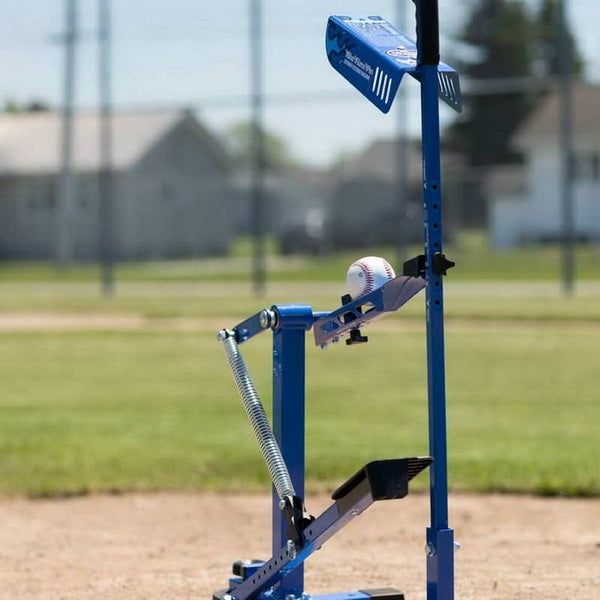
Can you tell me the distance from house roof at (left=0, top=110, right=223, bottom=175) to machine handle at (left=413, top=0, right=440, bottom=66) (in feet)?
116

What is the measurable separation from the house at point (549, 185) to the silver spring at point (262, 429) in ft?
92.8

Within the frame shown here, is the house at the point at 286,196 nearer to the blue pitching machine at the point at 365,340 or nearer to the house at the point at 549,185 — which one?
the house at the point at 549,185

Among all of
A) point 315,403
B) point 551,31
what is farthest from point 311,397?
point 551,31

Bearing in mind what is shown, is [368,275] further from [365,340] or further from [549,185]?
[549,185]

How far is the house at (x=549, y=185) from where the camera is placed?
109 ft

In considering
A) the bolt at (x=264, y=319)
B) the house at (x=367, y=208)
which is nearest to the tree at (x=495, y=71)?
the house at (x=367, y=208)

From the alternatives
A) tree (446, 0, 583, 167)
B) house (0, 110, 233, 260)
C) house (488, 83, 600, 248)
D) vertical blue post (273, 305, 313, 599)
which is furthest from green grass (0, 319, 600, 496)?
house (0, 110, 233, 260)

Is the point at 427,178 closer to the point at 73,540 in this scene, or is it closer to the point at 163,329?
the point at 73,540

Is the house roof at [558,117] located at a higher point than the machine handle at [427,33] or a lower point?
higher

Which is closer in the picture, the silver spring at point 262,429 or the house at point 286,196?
the silver spring at point 262,429

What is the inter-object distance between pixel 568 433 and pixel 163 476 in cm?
286

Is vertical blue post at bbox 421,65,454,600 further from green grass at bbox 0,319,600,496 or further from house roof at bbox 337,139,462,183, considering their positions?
house roof at bbox 337,139,462,183

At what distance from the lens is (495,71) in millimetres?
33844

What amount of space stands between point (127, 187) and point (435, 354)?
3486 cm
